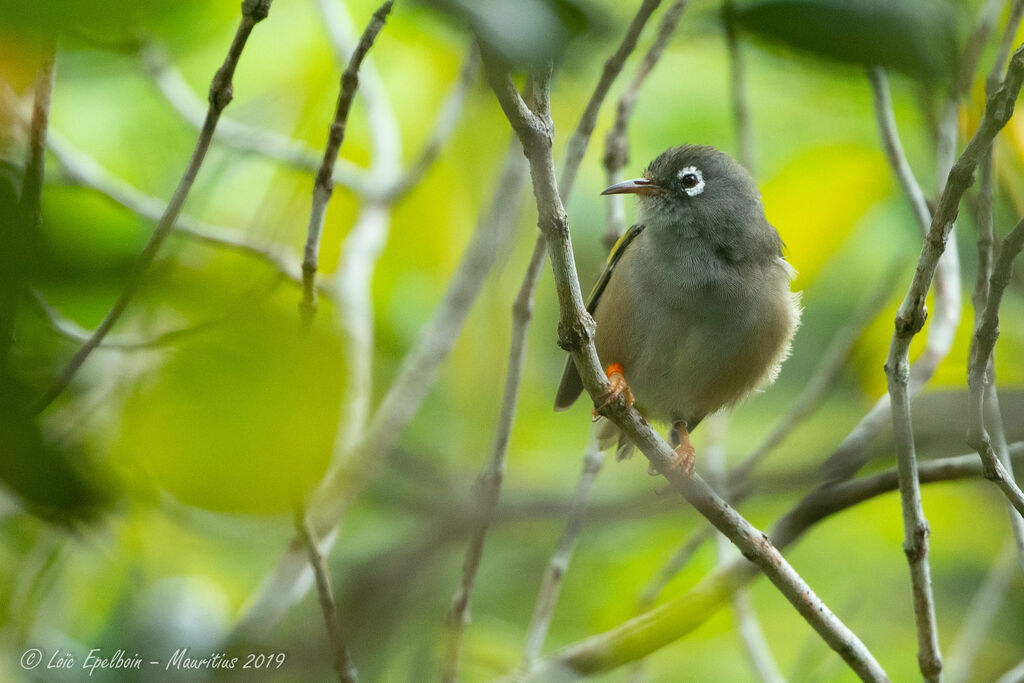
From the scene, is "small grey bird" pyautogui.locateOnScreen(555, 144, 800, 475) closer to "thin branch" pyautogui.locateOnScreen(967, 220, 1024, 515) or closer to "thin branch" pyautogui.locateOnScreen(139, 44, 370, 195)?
"thin branch" pyautogui.locateOnScreen(139, 44, 370, 195)

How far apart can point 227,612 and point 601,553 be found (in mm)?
2578

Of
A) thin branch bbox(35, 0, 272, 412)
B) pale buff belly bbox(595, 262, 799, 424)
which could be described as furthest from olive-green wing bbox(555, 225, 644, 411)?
thin branch bbox(35, 0, 272, 412)

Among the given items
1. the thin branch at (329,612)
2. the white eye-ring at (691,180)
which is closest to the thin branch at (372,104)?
the white eye-ring at (691,180)

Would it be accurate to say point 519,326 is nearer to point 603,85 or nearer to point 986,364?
point 603,85

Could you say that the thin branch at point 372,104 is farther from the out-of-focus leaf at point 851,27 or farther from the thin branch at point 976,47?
the out-of-focus leaf at point 851,27

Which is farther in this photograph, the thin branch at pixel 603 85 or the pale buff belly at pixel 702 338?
the pale buff belly at pixel 702 338

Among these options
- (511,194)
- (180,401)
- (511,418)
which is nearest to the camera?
(180,401)

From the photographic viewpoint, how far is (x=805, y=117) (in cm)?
758

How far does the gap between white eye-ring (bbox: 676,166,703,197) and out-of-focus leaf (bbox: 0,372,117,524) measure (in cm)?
513

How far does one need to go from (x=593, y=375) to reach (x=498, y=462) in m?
0.58

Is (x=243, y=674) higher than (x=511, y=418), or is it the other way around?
(x=511, y=418)

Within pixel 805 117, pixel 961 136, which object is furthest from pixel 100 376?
pixel 805 117

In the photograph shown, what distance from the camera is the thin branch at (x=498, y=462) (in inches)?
125

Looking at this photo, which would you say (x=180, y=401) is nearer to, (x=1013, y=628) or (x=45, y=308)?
(x=45, y=308)
